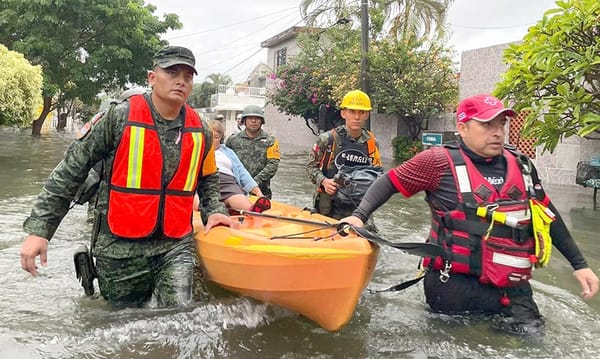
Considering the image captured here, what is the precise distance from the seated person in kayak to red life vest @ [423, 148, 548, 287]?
172 centimetres

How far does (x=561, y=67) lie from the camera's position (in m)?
6.69

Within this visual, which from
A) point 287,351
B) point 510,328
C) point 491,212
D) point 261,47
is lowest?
point 287,351

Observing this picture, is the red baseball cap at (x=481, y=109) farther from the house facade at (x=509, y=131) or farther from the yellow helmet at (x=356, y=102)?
the house facade at (x=509, y=131)

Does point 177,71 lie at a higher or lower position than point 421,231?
higher

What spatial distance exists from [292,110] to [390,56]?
7.11 meters

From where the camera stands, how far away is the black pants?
3.07m

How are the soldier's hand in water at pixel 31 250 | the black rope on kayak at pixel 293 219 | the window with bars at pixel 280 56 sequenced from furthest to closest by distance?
the window with bars at pixel 280 56, the black rope on kayak at pixel 293 219, the soldier's hand in water at pixel 31 250

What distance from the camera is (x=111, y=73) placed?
72.7 ft

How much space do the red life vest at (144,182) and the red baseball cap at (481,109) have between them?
1567 millimetres

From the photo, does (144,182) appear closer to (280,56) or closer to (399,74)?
(399,74)

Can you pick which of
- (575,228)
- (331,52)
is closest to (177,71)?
(575,228)

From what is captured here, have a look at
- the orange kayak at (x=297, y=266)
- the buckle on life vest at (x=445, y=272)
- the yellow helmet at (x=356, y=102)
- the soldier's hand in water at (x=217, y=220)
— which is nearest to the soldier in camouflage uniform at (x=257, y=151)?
the yellow helmet at (x=356, y=102)

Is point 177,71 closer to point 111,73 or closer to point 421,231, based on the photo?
point 421,231

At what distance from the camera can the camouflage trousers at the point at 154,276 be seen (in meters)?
3.14
